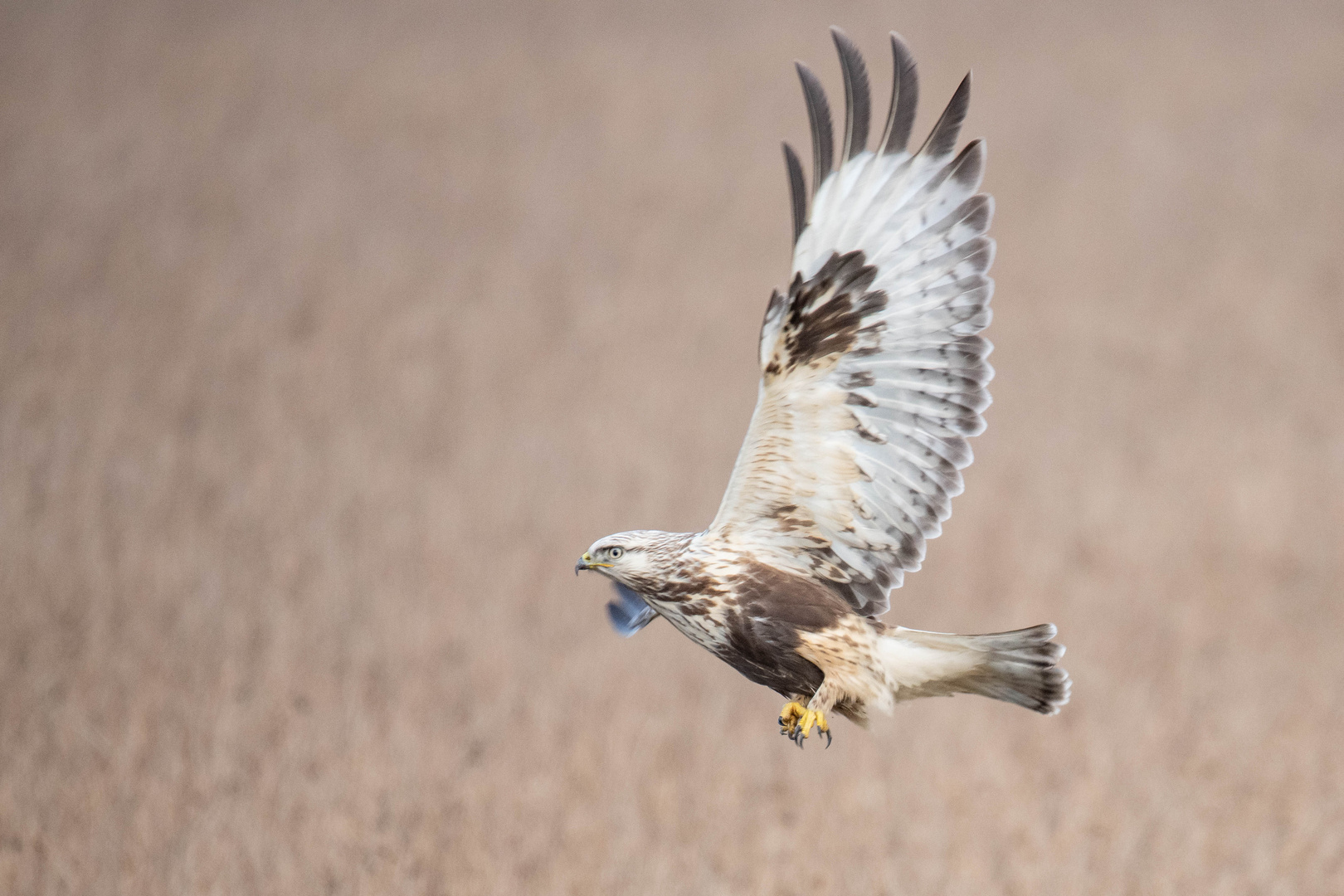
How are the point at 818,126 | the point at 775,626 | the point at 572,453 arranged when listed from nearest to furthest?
the point at 775,626, the point at 818,126, the point at 572,453

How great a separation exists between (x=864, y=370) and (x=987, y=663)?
24.7 inches

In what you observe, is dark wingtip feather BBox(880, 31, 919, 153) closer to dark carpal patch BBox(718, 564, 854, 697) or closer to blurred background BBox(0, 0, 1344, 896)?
dark carpal patch BBox(718, 564, 854, 697)

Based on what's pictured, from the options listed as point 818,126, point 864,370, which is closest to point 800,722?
point 864,370

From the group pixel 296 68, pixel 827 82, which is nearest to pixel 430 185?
pixel 296 68

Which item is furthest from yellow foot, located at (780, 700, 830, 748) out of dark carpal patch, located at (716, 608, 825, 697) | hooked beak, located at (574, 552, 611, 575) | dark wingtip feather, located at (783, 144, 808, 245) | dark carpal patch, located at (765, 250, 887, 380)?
dark wingtip feather, located at (783, 144, 808, 245)

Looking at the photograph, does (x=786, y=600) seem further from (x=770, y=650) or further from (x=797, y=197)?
(x=797, y=197)

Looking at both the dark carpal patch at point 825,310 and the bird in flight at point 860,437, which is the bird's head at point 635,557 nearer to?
the bird in flight at point 860,437

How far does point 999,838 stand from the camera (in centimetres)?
589

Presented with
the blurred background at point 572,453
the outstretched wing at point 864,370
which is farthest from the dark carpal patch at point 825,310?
the blurred background at point 572,453

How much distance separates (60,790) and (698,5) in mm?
13439

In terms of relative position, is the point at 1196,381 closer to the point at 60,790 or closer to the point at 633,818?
the point at 633,818

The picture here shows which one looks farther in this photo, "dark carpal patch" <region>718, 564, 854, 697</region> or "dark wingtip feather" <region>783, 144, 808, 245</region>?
"dark wingtip feather" <region>783, 144, 808, 245</region>

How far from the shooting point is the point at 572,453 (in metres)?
8.56

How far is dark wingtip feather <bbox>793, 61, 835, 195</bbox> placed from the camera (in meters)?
1.85
